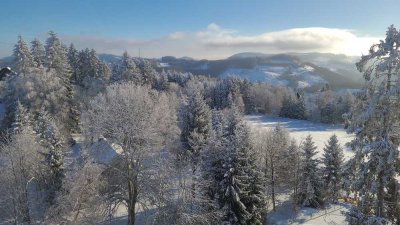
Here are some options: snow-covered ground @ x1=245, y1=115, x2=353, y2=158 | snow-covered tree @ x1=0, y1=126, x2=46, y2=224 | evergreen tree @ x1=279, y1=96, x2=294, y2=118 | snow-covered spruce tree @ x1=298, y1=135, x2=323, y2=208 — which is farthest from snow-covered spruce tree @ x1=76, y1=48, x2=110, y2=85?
evergreen tree @ x1=279, y1=96, x2=294, y2=118

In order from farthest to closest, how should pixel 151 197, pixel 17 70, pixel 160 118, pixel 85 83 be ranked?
pixel 85 83, pixel 17 70, pixel 160 118, pixel 151 197

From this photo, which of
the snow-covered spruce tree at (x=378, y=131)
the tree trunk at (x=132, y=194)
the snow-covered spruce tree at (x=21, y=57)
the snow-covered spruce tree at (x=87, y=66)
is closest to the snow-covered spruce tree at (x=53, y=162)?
the tree trunk at (x=132, y=194)

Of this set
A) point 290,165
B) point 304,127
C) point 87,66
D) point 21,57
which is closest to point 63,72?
point 21,57

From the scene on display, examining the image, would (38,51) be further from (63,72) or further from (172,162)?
(172,162)

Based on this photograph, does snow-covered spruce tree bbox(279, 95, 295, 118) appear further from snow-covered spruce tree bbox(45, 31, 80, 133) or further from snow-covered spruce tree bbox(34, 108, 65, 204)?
snow-covered spruce tree bbox(34, 108, 65, 204)

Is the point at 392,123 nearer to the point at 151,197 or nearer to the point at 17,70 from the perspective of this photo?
the point at 151,197

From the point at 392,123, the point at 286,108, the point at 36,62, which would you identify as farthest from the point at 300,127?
the point at 392,123
